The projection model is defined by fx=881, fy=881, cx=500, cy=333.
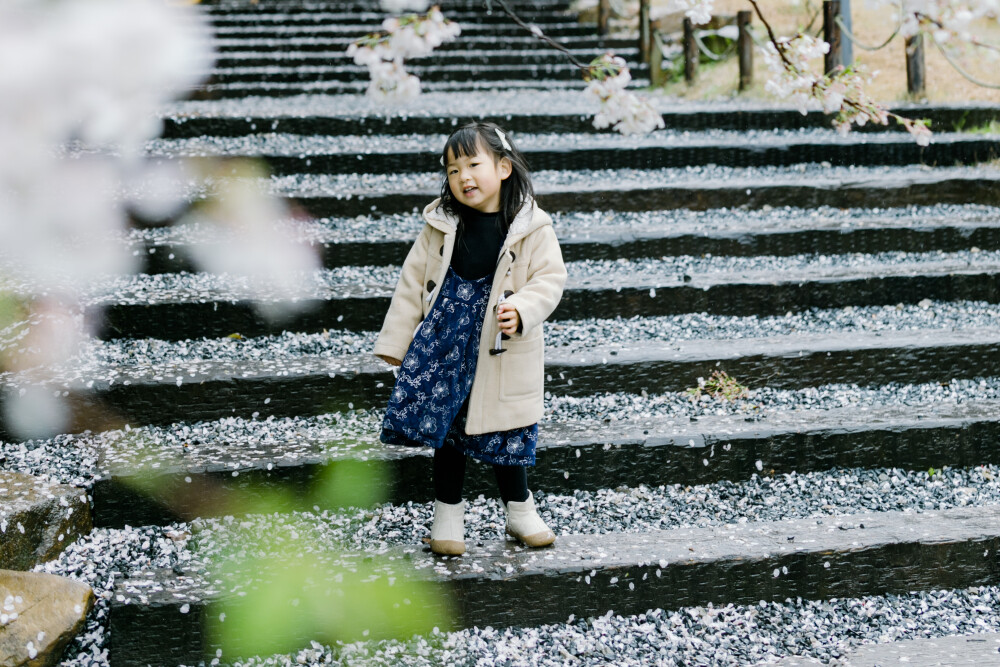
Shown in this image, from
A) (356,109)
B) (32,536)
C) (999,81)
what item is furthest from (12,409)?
(999,81)

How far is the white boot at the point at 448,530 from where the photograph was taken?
2436mm

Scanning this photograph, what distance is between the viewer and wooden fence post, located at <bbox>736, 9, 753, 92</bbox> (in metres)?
5.95

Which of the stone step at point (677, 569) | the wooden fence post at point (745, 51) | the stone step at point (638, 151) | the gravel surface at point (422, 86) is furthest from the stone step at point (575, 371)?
the gravel surface at point (422, 86)

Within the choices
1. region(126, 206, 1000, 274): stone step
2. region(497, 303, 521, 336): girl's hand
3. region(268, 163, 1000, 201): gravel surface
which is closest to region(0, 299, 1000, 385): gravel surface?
region(126, 206, 1000, 274): stone step

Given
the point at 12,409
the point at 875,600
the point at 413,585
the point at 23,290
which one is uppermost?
the point at 23,290

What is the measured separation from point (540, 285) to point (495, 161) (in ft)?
1.15

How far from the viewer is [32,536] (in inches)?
95.3

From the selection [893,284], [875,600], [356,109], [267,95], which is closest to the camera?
[875,600]

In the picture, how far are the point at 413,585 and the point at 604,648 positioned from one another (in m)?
0.53

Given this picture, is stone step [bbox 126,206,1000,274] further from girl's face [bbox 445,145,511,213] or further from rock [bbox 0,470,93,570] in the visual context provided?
girl's face [bbox 445,145,511,213]

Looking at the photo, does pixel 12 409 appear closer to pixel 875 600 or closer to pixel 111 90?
pixel 111 90

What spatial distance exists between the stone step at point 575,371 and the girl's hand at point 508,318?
1001mm

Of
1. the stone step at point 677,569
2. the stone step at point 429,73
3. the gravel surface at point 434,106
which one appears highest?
the stone step at point 429,73

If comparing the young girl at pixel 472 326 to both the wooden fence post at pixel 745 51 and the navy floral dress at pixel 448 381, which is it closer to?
the navy floral dress at pixel 448 381
